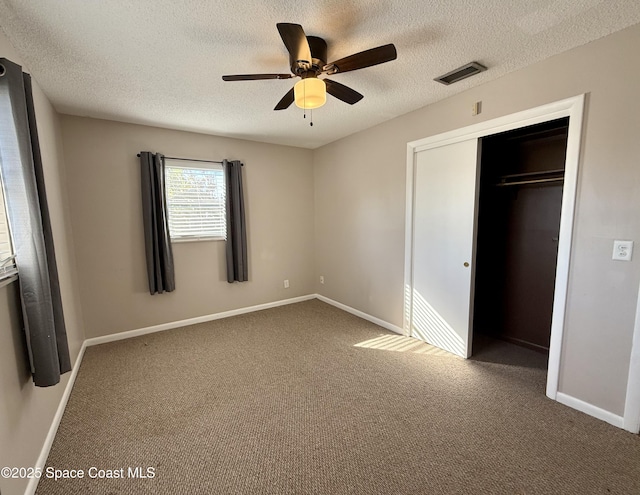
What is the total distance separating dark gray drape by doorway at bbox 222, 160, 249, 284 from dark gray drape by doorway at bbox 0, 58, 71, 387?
228 centimetres

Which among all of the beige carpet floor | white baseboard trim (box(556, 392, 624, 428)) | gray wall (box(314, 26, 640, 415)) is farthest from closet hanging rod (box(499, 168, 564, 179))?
white baseboard trim (box(556, 392, 624, 428))

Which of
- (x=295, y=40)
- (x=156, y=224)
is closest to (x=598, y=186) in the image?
(x=295, y=40)

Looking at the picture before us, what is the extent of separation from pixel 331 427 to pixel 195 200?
10.1 ft

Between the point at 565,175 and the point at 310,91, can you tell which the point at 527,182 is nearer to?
the point at 565,175

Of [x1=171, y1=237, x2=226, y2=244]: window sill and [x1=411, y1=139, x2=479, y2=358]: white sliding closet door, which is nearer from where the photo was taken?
[x1=411, y1=139, x2=479, y2=358]: white sliding closet door

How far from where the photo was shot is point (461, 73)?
2246mm

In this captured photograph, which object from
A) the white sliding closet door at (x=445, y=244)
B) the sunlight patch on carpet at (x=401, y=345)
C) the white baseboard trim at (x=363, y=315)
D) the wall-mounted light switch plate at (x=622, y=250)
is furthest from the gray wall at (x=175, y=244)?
the wall-mounted light switch plate at (x=622, y=250)

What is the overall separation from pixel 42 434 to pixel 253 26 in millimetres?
2707

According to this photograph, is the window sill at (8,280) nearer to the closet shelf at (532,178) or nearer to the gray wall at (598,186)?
the gray wall at (598,186)

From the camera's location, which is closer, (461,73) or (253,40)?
(253,40)

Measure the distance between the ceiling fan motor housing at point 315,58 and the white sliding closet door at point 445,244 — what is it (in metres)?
1.55

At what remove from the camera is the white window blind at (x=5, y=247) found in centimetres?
141

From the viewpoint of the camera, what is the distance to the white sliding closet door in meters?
2.67

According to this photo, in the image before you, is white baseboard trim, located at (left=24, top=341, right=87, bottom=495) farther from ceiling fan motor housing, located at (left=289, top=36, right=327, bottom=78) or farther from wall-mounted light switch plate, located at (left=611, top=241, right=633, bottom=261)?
wall-mounted light switch plate, located at (left=611, top=241, right=633, bottom=261)
